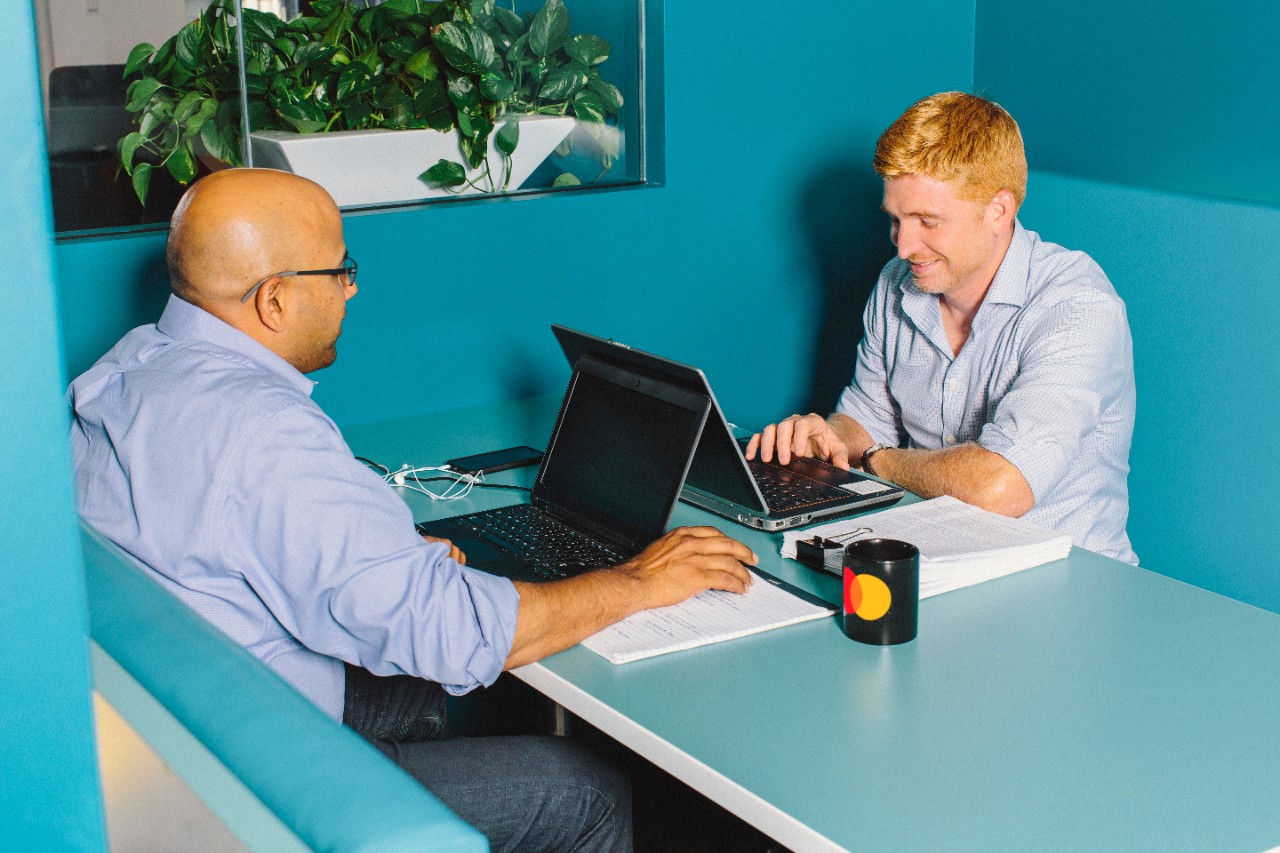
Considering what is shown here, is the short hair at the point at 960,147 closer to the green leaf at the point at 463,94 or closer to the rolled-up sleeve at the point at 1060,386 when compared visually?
the rolled-up sleeve at the point at 1060,386

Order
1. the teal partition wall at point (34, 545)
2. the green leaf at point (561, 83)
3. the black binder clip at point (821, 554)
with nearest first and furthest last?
the teal partition wall at point (34, 545), the black binder clip at point (821, 554), the green leaf at point (561, 83)

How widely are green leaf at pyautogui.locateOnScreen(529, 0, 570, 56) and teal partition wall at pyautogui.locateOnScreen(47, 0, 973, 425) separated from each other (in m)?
0.21

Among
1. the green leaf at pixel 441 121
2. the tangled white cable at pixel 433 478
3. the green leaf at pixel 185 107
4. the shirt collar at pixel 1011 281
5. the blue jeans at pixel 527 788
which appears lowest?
the blue jeans at pixel 527 788

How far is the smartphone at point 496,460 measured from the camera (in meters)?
2.19

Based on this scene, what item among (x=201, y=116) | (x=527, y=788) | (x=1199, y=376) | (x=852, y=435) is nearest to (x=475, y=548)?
(x=527, y=788)

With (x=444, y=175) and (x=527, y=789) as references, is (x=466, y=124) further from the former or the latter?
A: (x=527, y=789)

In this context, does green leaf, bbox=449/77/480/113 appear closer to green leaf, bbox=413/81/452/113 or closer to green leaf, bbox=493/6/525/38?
green leaf, bbox=413/81/452/113

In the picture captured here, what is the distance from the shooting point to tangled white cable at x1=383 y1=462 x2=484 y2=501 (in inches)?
82.2

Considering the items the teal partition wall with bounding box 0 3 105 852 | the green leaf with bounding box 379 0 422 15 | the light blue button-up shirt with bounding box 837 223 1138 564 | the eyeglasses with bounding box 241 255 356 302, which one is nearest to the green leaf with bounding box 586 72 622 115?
the green leaf with bounding box 379 0 422 15

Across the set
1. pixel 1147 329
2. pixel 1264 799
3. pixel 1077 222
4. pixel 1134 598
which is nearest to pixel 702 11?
pixel 1077 222

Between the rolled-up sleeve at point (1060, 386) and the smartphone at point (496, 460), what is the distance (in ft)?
2.32

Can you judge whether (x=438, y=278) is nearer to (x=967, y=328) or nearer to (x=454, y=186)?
(x=454, y=186)

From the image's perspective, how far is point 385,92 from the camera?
8.39ft

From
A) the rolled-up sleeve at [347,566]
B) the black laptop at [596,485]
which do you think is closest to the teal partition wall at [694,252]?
the black laptop at [596,485]
